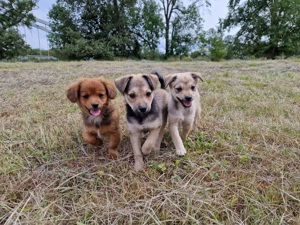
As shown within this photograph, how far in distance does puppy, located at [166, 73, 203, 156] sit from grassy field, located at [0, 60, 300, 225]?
186 mm

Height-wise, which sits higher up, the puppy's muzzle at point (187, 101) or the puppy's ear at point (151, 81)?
the puppy's ear at point (151, 81)

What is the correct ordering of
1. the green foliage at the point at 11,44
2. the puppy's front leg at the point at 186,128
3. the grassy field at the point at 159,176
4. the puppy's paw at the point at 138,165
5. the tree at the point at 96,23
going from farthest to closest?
the tree at the point at 96,23, the green foliage at the point at 11,44, the puppy's front leg at the point at 186,128, the puppy's paw at the point at 138,165, the grassy field at the point at 159,176

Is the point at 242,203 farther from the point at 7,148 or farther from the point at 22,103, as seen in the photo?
the point at 22,103

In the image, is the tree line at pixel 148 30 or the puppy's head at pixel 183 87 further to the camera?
the tree line at pixel 148 30

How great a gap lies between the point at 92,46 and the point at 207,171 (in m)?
27.8

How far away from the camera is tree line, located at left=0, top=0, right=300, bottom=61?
90.3ft

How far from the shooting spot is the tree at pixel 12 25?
27172mm

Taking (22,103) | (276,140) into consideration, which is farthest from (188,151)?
(22,103)

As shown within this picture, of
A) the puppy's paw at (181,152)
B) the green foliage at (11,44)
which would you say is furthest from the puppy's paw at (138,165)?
the green foliage at (11,44)

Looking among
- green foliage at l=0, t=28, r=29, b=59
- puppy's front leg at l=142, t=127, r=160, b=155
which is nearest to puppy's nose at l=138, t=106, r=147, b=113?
puppy's front leg at l=142, t=127, r=160, b=155

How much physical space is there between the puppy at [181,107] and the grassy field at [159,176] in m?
0.19

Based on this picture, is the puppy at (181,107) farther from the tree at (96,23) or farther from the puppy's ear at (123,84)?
the tree at (96,23)

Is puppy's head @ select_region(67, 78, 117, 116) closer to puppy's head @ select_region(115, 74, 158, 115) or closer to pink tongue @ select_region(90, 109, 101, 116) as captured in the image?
pink tongue @ select_region(90, 109, 101, 116)

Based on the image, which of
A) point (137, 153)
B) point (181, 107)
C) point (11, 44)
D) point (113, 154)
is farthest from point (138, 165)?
point (11, 44)
